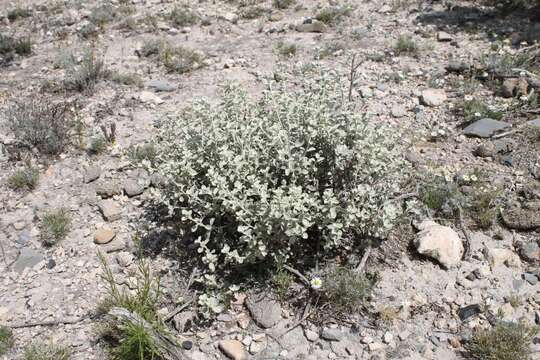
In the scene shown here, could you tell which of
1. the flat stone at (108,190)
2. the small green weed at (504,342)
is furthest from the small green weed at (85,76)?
the small green weed at (504,342)

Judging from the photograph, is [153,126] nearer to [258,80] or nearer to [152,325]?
[258,80]

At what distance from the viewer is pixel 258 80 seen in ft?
23.7

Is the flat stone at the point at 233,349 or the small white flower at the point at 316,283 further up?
the small white flower at the point at 316,283

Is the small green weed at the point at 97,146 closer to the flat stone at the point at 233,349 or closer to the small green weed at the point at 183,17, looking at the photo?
the flat stone at the point at 233,349

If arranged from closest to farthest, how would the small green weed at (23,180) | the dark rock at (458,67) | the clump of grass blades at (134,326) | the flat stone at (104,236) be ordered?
the clump of grass blades at (134,326) → the flat stone at (104,236) → the small green weed at (23,180) → the dark rock at (458,67)

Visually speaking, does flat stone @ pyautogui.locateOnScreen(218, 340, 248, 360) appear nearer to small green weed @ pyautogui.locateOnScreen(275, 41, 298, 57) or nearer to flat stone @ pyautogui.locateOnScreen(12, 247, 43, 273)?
flat stone @ pyautogui.locateOnScreen(12, 247, 43, 273)

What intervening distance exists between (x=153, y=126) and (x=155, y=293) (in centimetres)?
269

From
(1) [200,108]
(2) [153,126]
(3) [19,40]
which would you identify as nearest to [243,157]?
(1) [200,108]

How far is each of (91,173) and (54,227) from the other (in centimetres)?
91

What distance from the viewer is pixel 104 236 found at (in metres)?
4.80

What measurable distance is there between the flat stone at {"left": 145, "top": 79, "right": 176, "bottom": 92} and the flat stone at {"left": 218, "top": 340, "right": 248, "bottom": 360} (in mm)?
4272

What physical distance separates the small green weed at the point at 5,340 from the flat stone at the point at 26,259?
0.74 m

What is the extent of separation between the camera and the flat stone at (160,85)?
7.12m

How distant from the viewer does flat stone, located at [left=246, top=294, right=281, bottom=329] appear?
13.1 ft
